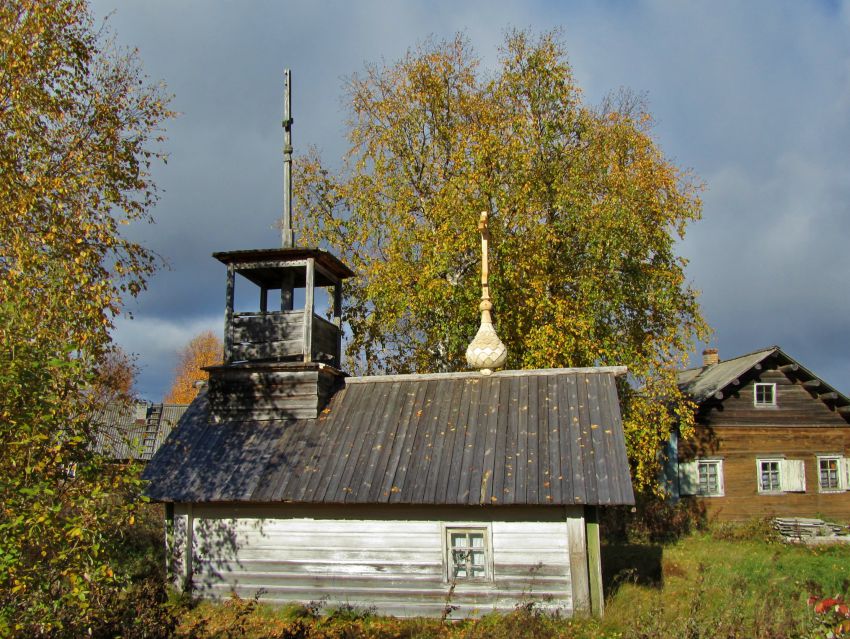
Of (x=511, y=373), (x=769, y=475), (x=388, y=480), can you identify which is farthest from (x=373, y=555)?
(x=769, y=475)

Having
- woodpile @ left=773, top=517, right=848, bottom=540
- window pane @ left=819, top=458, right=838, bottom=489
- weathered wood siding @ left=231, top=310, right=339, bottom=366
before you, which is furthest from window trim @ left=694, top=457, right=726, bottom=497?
weathered wood siding @ left=231, top=310, right=339, bottom=366

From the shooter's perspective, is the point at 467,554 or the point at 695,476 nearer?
the point at 467,554

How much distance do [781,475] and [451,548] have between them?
17320 mm

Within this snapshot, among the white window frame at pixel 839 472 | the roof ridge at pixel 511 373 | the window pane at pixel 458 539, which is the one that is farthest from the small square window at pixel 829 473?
the window pane at pixel 458 539

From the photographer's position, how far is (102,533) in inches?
261

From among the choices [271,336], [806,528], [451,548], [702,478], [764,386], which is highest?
[271,336]

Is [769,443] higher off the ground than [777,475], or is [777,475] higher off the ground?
[769,443]

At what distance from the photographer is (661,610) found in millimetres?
8109

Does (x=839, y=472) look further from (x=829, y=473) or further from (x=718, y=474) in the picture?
(x=718, y=474)

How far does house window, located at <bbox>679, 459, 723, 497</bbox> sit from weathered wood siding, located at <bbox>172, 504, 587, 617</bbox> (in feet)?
47.8

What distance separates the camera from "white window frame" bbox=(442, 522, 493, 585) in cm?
1077

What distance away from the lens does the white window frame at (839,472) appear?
23.9m

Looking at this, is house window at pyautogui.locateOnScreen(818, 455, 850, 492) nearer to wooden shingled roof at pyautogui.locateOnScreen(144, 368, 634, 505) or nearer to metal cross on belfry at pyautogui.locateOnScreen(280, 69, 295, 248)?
wooden shingled roof at pyautogui.locateOnScreen(144, 368, 634, 505)

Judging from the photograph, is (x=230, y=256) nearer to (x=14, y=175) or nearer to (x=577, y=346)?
(x=14, y=175)
